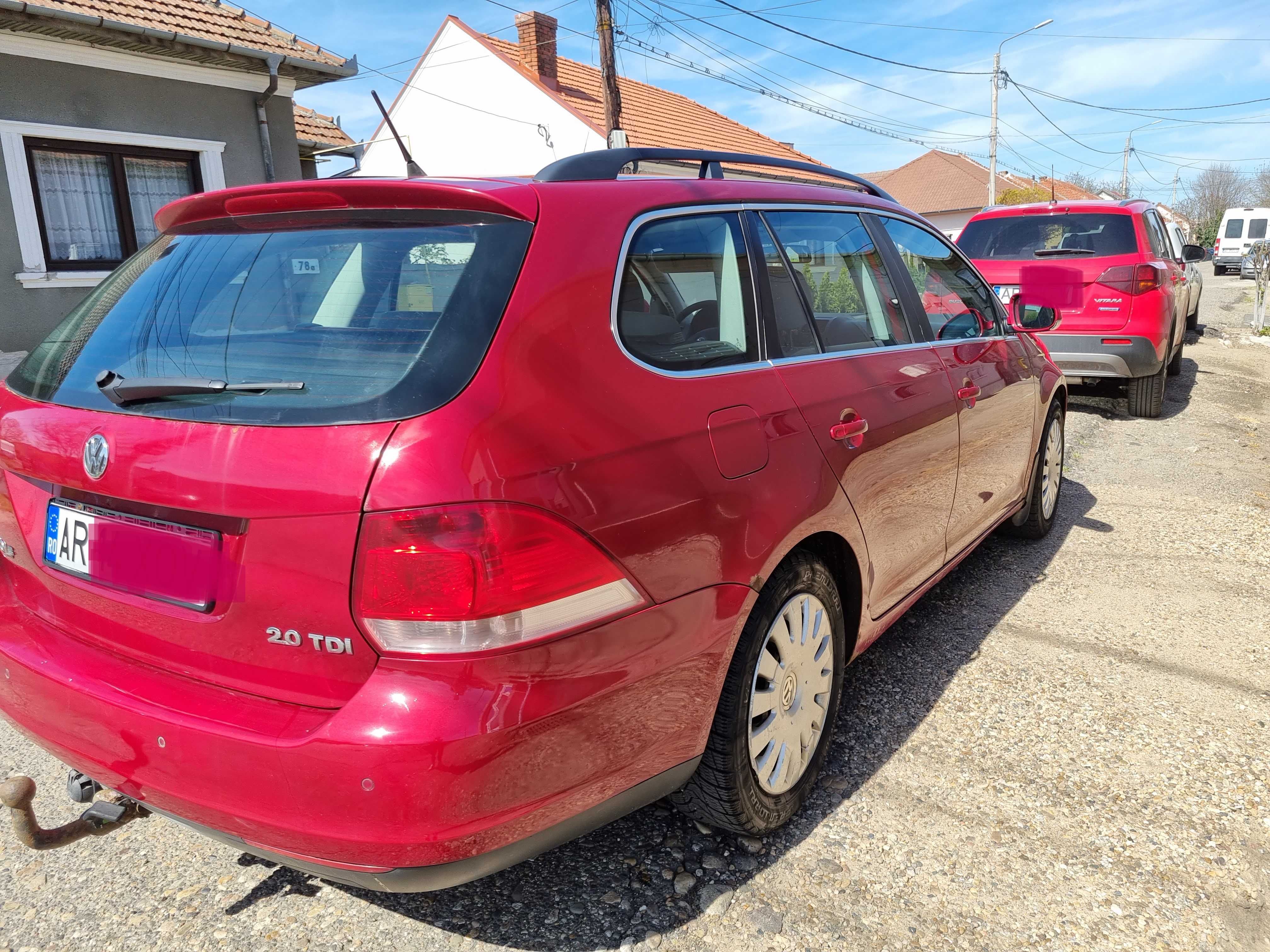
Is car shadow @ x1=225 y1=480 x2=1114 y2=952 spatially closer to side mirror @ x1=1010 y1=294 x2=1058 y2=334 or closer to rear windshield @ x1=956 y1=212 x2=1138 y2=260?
side mirror @ x1=1010 y1=294 x2=1058 y2=334

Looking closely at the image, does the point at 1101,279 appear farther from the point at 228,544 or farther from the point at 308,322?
the point at 228,544

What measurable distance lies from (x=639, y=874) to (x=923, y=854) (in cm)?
74

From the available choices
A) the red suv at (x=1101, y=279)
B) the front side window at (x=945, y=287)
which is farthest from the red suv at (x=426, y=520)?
the red suv at (x=1101, y=279)

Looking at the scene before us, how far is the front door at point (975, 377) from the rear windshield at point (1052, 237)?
3.95 m

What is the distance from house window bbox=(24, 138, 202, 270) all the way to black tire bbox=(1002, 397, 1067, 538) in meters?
8.21

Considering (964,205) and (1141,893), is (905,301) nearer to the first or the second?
(1141,893)

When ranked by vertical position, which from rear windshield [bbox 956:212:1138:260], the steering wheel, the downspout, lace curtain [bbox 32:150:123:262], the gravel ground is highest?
the downspout

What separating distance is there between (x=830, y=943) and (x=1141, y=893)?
82 cm

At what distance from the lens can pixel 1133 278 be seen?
24.4ft

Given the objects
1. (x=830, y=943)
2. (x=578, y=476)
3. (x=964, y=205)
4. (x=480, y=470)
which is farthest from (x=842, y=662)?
(x=964, y=205)

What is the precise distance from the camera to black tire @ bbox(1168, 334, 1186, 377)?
31.2ft

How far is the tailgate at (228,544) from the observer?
1.59 m

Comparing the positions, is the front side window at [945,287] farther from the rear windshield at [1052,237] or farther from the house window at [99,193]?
the house window at [99,193]

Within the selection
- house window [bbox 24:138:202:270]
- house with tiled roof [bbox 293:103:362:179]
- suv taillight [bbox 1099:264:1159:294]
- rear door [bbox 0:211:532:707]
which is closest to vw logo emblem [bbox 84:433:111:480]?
rear door [bbox 0:211:532:707]
